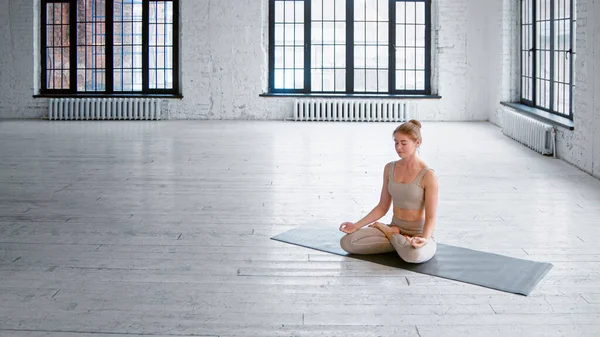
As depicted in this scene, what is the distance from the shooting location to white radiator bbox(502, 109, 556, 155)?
11.3m

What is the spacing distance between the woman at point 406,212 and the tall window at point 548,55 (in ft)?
20.5

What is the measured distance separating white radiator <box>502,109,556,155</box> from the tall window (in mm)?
382

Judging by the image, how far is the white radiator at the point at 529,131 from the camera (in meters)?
11.3

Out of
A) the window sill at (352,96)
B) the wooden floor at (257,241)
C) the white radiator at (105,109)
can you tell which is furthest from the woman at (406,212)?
the white radiator at (105,109)

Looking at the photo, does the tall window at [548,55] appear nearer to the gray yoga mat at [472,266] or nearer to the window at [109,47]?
the gray yoga mat at [472,266]

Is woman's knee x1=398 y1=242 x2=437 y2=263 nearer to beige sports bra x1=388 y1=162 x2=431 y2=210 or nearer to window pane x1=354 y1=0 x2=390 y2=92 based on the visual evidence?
beige sports bra x1=388 y1=162 x2=431 y2=210

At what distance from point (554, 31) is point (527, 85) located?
2059mm

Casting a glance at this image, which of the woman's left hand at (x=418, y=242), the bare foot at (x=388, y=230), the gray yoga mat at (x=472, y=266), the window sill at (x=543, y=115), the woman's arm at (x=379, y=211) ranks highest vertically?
the window sill at (x=543, y=115)

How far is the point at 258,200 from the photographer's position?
320 inches

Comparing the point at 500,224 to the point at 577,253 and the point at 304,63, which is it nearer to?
the point at 577,253

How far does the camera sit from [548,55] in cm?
1253

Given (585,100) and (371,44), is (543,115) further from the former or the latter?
(371,44)

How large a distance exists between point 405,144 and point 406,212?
0.51 m

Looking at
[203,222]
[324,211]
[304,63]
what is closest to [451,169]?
[324,211]
